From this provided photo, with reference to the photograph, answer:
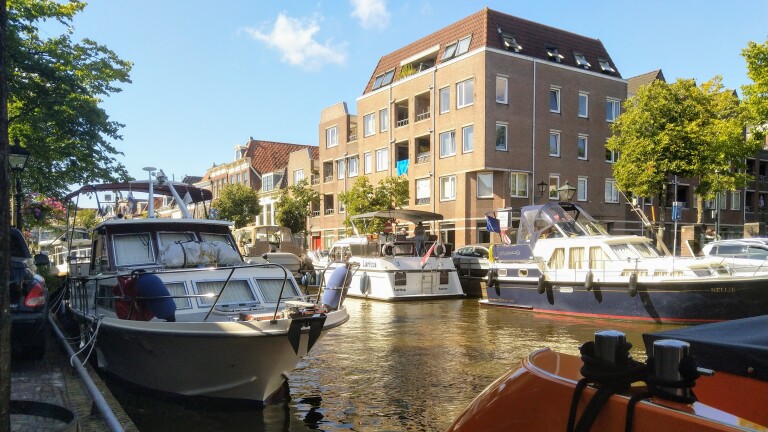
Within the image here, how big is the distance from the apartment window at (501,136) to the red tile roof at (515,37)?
14.5ft

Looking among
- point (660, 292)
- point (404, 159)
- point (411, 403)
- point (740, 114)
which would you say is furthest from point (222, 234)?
point (404, 159)

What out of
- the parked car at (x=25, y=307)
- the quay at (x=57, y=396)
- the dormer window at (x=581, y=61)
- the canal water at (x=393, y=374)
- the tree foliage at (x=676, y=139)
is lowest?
the canal water at (x=393, y=374)

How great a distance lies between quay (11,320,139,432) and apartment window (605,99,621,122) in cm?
3523

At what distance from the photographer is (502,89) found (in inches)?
1332

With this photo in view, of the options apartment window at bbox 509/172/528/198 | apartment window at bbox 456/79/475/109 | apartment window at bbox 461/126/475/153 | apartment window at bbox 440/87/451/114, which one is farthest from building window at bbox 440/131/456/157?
apartment window at bbox 509/172/528/198

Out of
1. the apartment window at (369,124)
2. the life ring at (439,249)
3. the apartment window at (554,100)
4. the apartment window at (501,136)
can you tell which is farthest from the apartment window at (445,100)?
the life ring at (439,249)

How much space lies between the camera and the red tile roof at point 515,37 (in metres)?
34.5

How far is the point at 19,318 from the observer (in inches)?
329

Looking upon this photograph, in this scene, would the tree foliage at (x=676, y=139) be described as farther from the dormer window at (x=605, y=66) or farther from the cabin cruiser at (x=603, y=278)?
the dormer window at (x=605, y=66)

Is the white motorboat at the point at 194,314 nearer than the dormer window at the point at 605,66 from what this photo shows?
Yes

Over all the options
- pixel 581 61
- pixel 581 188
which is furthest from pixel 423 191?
pixel 581 61

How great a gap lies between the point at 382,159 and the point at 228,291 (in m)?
31.2

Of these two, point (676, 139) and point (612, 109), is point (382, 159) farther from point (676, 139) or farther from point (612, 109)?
point (676, 139)

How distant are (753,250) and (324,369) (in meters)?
16.6
